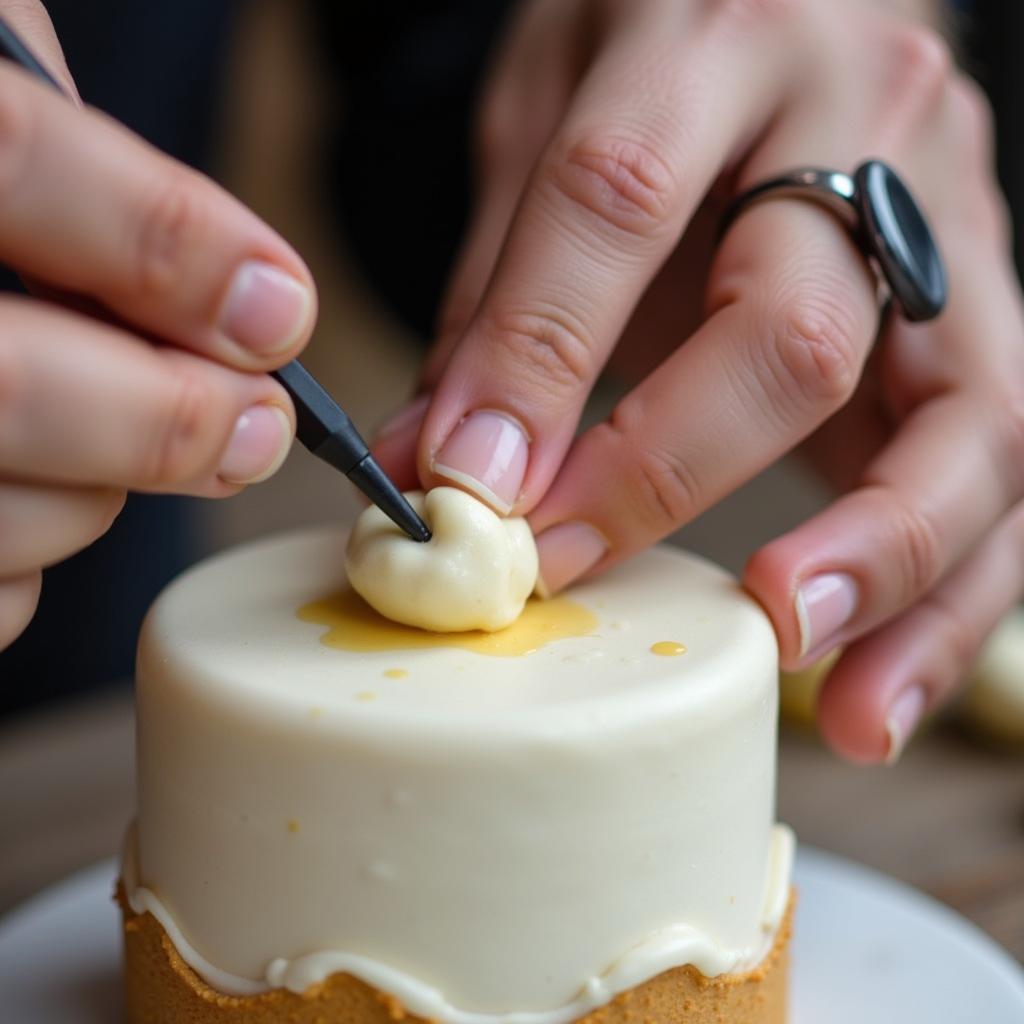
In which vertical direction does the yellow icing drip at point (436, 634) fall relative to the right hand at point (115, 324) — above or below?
below

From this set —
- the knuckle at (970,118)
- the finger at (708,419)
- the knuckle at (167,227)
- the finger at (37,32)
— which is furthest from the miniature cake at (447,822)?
the knuckle at (970,118)

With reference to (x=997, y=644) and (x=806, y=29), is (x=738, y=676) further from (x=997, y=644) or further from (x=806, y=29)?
(x=997, y=644)

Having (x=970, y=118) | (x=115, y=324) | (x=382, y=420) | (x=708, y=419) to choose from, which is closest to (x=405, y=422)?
(x=708, y=419)

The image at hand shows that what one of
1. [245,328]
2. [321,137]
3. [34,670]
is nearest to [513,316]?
[245,328]

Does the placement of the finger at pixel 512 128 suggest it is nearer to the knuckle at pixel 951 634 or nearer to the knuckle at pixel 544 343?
the knuckle at pixel 544 343

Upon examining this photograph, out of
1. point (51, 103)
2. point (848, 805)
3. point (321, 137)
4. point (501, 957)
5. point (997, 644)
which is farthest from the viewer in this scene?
point (321, 137)
